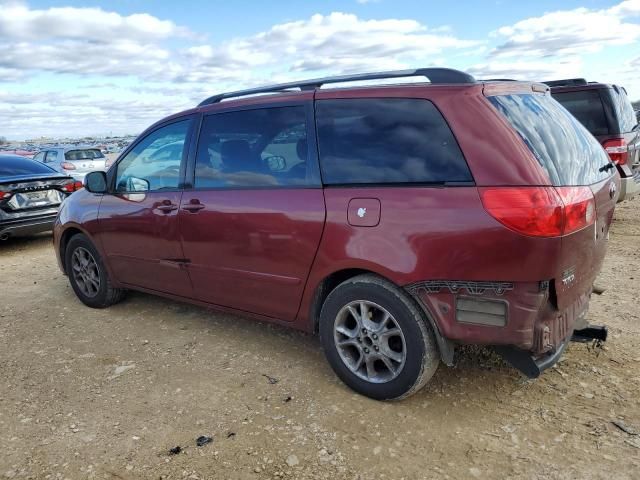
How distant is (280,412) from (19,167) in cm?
751

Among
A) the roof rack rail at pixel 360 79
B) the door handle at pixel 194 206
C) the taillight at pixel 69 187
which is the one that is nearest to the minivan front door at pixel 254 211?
the door handle at pixel 194 206

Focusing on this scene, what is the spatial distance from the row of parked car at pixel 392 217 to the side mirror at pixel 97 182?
704 millimetres

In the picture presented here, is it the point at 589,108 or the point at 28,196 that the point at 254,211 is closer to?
the point at 589,108

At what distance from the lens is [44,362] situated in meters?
4.02

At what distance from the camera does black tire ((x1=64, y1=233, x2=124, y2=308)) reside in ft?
16.6

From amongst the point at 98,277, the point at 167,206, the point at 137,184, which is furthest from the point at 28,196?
the point at 167,206

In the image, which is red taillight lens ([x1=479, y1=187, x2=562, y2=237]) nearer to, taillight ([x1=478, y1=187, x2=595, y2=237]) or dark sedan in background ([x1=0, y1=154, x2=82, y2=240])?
taillight ([x1=478, y1=187, x2=595, y2=237])

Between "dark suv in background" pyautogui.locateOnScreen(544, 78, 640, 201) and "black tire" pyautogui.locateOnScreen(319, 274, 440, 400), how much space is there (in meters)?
5.20

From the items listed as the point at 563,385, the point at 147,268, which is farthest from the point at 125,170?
the point at 563,385

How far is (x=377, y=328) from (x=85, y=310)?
3276 millimetres

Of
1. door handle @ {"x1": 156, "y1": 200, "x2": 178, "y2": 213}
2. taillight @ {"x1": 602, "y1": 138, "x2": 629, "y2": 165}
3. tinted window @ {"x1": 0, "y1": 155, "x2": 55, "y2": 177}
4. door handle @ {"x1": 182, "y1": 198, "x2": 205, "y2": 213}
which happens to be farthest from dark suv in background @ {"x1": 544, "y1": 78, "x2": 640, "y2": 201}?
tinted window @ {"x1": 0, "y1": 155, "x2": 55, "y2": 177}

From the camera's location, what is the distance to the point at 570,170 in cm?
287

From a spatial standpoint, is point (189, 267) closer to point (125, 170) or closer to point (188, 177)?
point (188, 177)

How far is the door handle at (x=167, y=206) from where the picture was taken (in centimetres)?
413
